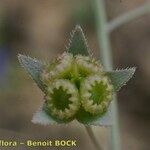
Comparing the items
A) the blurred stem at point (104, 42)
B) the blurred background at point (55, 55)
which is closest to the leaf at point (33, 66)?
the blurred stem at point (104, 42)

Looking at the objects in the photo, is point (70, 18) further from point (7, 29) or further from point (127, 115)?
point (127, 115)

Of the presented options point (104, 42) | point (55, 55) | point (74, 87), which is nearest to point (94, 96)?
point (74, 87)

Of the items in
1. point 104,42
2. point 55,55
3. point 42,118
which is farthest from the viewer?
point 55,55

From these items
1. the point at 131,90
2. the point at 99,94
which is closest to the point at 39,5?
the point at 131,90

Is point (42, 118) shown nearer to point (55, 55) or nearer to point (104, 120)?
point (104, 120)

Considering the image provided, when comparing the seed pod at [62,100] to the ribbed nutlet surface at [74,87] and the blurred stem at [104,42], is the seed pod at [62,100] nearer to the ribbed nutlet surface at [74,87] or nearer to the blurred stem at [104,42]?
the ribbed nutlet surface at [74,87]

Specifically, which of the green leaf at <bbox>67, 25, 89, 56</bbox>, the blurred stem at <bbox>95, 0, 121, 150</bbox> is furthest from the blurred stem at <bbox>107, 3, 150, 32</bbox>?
the green leaf at <bbox>67, 25, 89, 56</bbox>

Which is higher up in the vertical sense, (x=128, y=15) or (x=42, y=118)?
(x=128, y=15)
